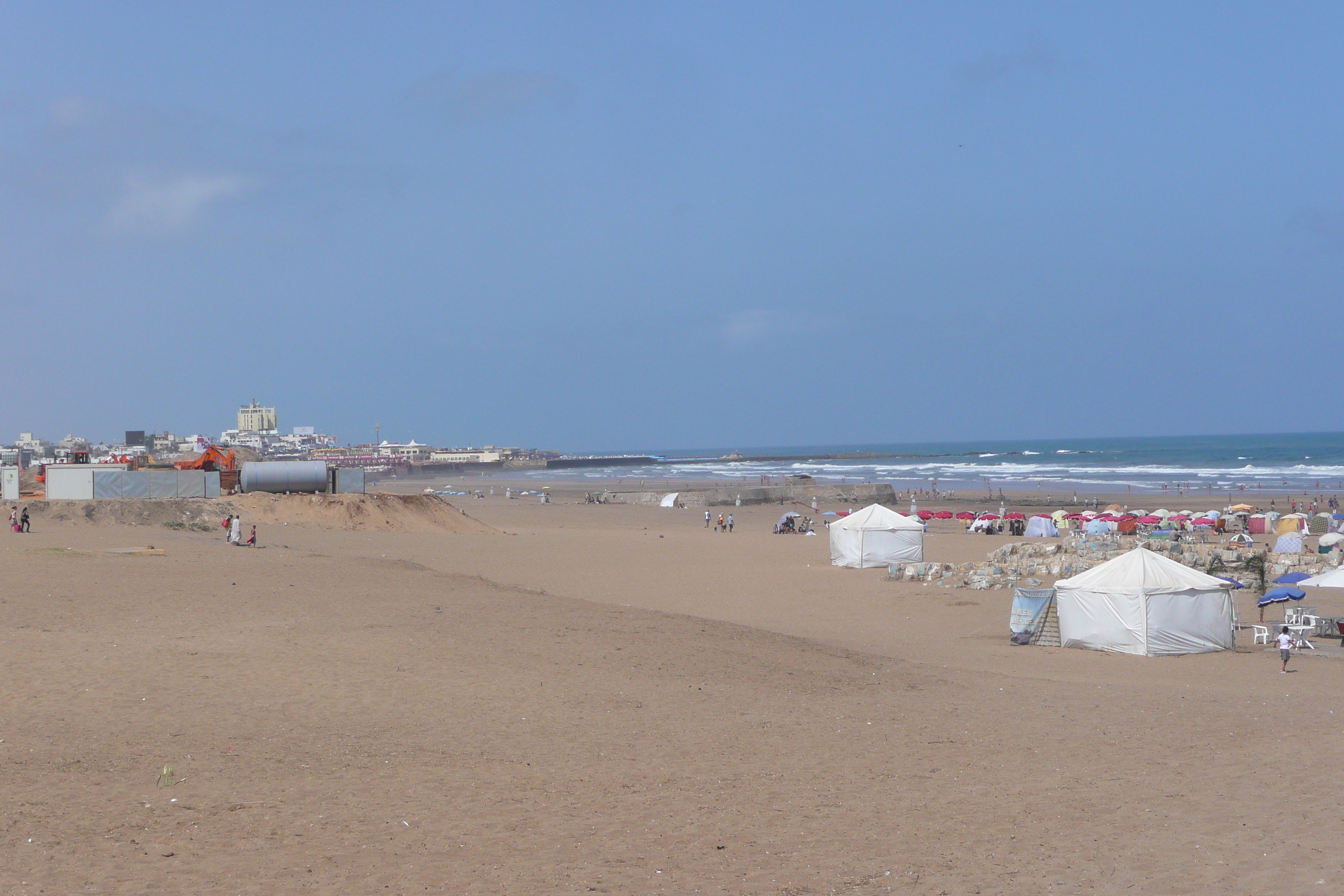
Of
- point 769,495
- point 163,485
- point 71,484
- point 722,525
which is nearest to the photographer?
point 71,484

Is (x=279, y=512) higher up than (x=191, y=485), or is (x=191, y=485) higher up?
(x=191, y=485)

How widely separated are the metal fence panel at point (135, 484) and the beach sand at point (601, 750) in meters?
18.5

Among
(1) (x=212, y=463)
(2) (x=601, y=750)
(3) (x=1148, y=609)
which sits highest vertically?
(1) (x=212, y=463)

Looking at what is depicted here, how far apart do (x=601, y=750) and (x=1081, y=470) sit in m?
112

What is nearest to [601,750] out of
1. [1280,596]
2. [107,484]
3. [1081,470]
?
[1280,596]

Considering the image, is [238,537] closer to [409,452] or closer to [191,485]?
[191,485]

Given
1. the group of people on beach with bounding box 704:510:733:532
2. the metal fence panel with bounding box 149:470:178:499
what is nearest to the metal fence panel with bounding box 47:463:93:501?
the metal fence panel with bounding box 149:470:178:499

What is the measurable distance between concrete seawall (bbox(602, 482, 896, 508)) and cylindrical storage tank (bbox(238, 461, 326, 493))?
1098 inches

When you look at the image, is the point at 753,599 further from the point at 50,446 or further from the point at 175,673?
the point at 50,446

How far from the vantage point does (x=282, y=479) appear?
41219mm

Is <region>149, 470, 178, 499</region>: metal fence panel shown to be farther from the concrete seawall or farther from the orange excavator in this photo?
the concrete seawall

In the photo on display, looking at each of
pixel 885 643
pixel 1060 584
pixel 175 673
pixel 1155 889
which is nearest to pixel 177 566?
pixel 175 673

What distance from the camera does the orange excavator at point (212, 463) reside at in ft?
147

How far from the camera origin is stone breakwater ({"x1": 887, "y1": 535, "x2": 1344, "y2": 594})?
25.8m
